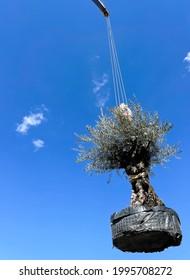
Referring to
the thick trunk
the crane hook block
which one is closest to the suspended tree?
the thick trunk

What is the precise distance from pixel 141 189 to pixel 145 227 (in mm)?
1005

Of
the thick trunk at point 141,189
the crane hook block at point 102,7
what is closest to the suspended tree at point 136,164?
the thick trunk at point 141,189

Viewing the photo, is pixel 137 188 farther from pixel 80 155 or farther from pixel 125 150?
pixel 80 155

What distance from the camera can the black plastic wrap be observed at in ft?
15.3

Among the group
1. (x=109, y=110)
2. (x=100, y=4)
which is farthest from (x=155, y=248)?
(x=100, y=4)

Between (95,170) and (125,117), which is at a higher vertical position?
(125,117)

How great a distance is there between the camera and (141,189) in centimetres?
554

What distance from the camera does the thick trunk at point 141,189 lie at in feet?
17.8

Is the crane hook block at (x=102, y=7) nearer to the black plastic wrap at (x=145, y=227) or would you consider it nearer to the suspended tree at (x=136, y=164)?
the suspended tree at (x=136, y=164)

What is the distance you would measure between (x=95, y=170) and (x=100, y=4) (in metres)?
7.16

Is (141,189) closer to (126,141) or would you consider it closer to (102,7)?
(126,141)

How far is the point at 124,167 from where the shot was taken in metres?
6.24

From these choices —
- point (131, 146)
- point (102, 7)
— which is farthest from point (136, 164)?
point (102, 7)

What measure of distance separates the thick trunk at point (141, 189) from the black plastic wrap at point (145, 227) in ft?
1.67
